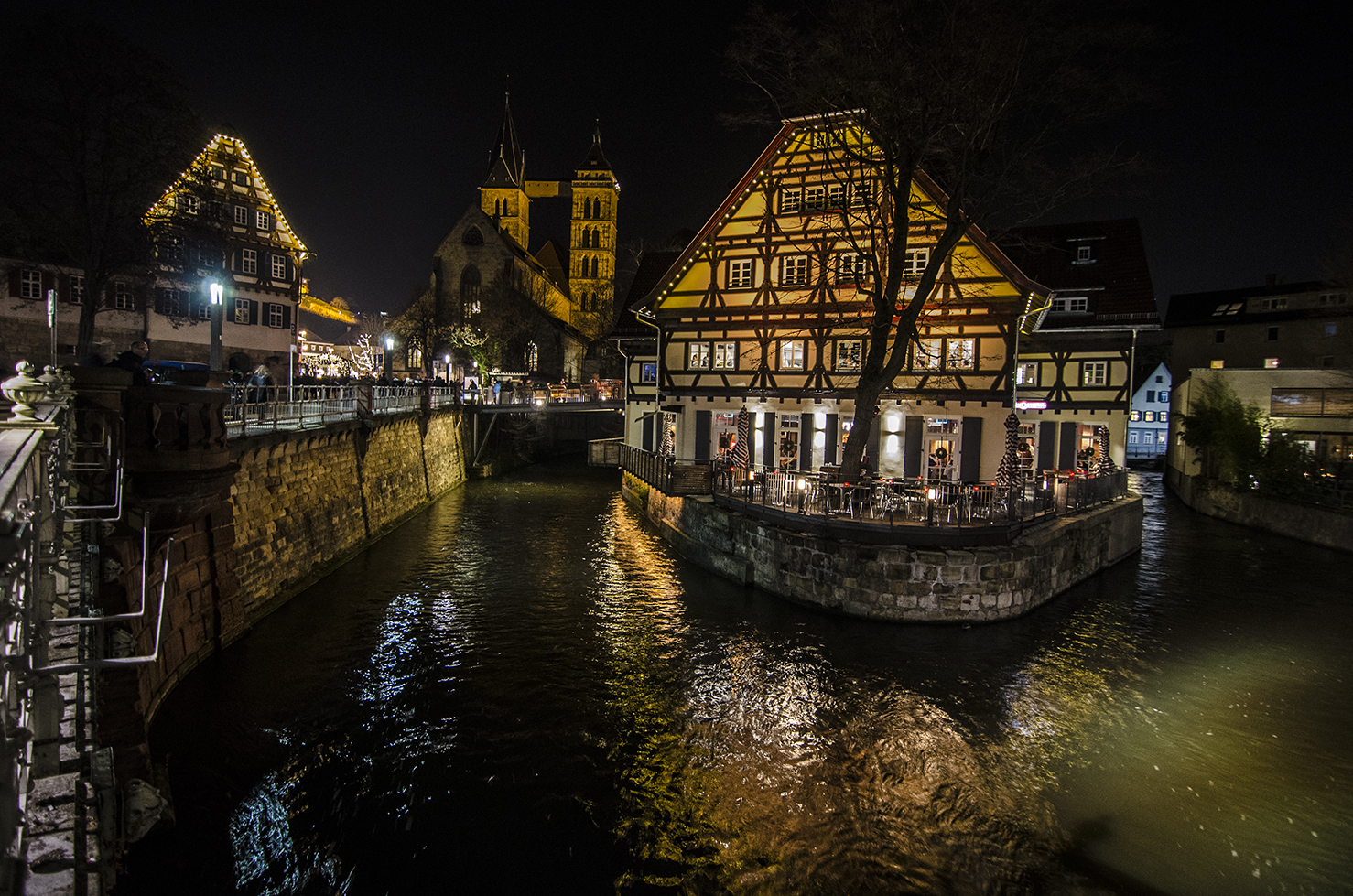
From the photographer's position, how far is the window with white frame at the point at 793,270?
24.5 m

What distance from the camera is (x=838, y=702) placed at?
1064 cm

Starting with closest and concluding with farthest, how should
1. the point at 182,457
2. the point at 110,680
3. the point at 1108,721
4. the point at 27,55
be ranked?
1. the point at 110,680
2. the point at 182,457
3. the point at 1108,721
4. the point at 27,55

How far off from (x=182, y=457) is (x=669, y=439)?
19802mm

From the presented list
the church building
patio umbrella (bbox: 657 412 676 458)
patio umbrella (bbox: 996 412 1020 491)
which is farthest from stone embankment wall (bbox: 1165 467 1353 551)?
the church building

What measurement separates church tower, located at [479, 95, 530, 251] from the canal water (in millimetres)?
72634

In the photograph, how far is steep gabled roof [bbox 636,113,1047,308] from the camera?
21.4 meters

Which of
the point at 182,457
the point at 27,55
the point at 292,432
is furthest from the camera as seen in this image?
the point at 27,55

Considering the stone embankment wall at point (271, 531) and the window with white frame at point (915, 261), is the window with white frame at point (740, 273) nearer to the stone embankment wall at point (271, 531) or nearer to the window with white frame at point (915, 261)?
the window with white frame at point (915, 261)

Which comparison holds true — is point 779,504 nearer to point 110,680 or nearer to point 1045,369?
point 110,680

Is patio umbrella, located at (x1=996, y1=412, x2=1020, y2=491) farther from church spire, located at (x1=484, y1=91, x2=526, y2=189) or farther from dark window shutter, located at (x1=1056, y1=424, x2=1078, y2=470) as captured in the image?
church spire, located at (x1=484, y1=91, x2=526, y2=189)

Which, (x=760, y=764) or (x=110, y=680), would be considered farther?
(x=760, y=764)

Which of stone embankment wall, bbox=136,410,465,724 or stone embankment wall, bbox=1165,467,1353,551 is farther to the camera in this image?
stone embankment wall, bbox=1165,467,1353,551

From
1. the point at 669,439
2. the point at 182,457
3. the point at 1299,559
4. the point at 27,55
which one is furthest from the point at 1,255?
the point at 1299,559

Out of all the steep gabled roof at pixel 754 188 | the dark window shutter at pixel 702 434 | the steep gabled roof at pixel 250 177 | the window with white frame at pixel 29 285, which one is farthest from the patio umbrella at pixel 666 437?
the window with white frame at pixel 29 285
